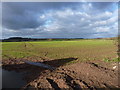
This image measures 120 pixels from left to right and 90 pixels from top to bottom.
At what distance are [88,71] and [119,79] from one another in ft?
7.95

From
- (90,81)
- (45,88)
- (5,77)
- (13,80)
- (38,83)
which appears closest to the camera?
(45,88)

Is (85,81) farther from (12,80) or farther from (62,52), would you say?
(62,52)

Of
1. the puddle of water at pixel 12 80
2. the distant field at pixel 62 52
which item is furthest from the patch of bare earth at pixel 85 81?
the distant field at pixel 62 52

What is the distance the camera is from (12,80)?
324 inches

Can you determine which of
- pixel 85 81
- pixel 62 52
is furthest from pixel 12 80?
pixel 62 52

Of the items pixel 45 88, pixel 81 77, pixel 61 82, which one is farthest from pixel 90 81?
pixel 45 88

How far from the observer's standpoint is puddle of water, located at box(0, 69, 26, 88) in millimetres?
7362

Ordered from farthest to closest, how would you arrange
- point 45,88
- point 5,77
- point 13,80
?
point 5,77
point 13,80
point 45,88

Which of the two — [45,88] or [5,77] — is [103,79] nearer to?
[45,88]

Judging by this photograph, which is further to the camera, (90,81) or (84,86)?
(90,81)

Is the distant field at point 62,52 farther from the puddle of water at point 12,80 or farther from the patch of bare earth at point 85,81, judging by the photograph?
the puddle of water at point 12,80

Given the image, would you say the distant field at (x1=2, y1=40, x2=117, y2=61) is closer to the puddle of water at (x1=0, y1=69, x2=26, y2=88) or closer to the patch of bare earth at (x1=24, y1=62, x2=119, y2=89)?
the patch of bare earth at (x1=24, y1=62, x2=119, y2=89)

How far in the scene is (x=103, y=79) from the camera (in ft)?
26.6

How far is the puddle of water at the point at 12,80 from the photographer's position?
24.2ft
